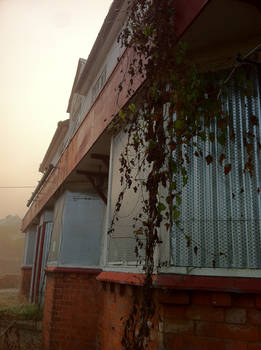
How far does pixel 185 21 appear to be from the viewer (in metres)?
3.30

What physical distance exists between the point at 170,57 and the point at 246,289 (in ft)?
7.07

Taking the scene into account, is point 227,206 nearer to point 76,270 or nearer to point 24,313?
point 76,270

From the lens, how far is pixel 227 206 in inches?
131

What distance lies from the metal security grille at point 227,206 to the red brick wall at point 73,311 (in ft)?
15.3

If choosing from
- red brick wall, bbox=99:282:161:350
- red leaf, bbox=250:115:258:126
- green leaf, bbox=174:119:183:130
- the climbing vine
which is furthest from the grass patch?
red leaf, bbox=250:115:258:126

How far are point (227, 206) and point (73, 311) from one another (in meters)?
5.24

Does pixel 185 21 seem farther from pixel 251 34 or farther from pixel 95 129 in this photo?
pixel 95 129

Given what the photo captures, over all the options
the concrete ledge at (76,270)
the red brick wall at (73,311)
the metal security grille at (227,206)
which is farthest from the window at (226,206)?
the red brick wall at (73,311)

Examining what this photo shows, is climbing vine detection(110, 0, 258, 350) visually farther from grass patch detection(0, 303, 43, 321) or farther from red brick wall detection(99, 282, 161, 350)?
grass patch detection(0, 303, 43, 321)

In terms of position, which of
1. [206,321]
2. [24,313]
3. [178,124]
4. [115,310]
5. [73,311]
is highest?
[178,124]

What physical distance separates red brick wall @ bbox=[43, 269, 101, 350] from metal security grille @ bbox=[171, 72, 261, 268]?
468cm

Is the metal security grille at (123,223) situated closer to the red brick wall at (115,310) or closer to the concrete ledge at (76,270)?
the red brick wall at (115,310)

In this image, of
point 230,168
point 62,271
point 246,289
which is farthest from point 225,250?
point 62,271

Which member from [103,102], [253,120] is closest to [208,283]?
[253,120]
